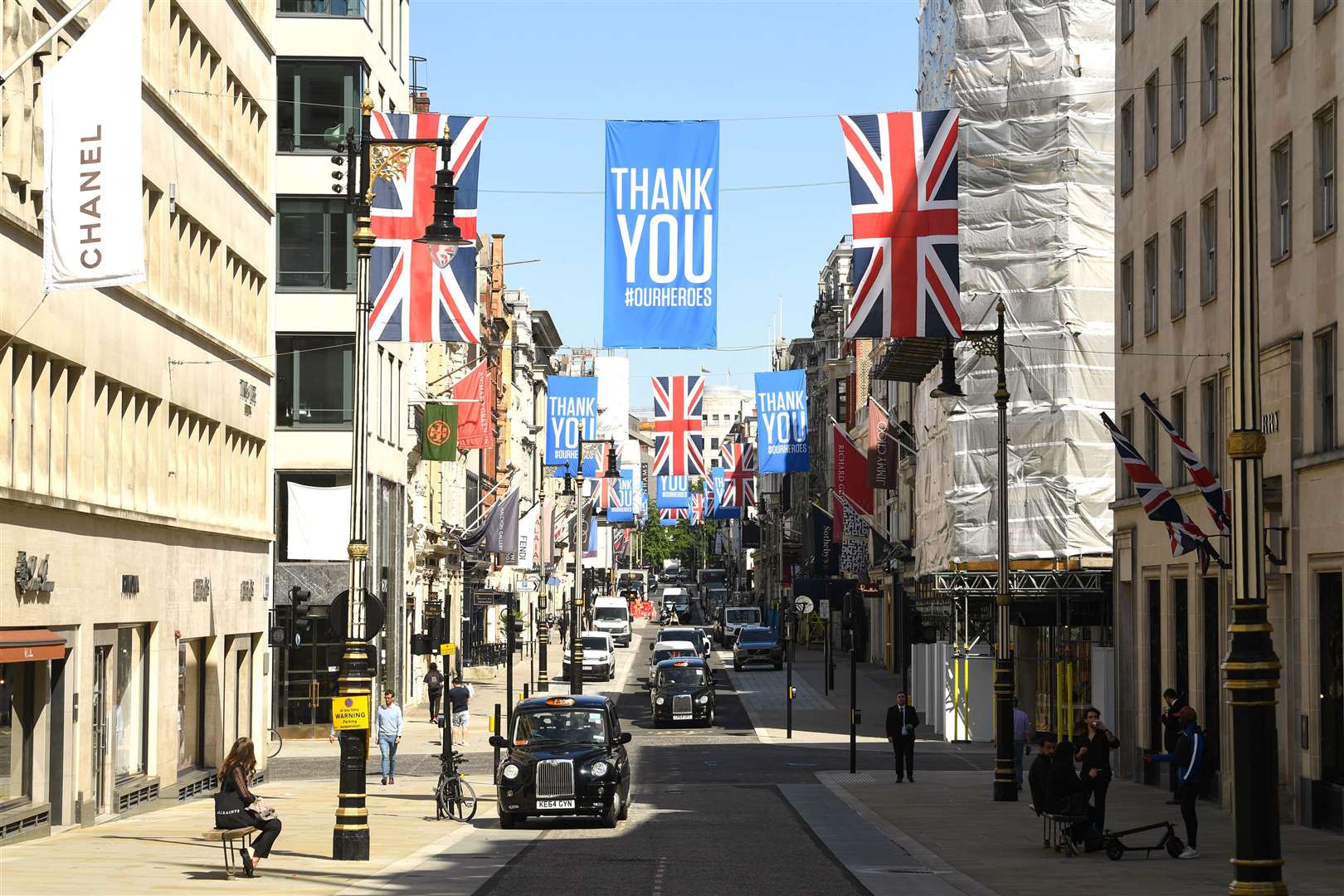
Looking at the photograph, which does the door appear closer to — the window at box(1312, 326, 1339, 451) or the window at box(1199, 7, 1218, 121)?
the window at box(1312, 326, 1339, 451)

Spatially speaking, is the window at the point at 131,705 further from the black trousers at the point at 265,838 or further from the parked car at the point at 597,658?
the parked car at the point at 597,658

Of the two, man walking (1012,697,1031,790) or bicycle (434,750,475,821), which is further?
man walking (1012,697,1031,790)

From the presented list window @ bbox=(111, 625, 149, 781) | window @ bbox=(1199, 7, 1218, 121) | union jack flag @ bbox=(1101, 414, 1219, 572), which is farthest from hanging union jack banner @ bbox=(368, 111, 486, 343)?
window @ bbox=(1199, 7, 1218, 121)

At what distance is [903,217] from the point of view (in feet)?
108

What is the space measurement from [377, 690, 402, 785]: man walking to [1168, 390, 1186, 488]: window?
16.6 m

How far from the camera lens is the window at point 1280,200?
3181 cm

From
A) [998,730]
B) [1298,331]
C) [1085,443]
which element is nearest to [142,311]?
[998,730]

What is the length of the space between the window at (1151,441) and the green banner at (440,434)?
82.9ft

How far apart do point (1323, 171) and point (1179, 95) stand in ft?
30.9

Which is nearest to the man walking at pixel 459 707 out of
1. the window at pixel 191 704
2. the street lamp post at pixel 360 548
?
the window at pixel 191 704

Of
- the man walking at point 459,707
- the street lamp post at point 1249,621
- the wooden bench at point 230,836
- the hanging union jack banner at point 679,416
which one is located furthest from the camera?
the hanging union jack banner at point 679,416

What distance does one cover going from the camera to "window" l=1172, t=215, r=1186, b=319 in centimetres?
3895

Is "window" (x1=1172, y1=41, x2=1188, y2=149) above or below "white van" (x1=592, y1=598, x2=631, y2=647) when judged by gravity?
above

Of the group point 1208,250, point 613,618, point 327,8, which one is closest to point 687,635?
point 613,618
